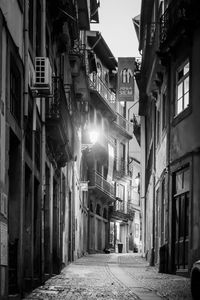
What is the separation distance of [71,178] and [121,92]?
1138cm

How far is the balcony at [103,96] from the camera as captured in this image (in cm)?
5069

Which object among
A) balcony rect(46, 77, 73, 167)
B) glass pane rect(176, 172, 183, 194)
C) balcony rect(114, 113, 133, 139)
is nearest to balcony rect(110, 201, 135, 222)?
balcony rect(114, 113, 133, 139)

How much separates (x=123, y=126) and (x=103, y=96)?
11031mm

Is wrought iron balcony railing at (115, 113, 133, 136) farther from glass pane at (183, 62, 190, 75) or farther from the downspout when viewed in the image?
the downspout

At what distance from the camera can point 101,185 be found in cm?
5341

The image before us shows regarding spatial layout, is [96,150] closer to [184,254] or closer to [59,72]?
[59,72]

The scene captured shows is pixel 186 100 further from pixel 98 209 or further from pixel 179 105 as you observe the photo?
pixel 98 209

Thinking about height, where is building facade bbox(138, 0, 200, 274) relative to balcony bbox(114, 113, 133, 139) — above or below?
below

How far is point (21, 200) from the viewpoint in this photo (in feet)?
40.0

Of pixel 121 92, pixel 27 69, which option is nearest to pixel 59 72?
pixel 27 69

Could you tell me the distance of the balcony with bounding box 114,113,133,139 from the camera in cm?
6234

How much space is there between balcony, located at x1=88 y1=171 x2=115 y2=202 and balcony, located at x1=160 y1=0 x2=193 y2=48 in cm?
2842

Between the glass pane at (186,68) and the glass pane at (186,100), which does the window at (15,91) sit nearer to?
the glass pane at (186,100)

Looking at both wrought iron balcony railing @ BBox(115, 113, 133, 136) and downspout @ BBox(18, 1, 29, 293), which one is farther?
wrought iron balcony railing @ BBox(115, 113, 133, 136)
